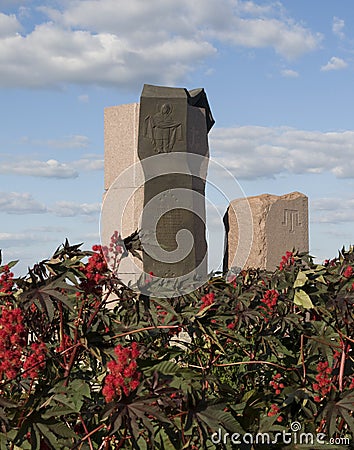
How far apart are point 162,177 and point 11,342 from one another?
7.73 meters

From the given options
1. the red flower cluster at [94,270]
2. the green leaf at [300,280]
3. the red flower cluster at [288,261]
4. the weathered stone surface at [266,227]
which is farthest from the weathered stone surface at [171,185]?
the red flower cluster at [94,270]

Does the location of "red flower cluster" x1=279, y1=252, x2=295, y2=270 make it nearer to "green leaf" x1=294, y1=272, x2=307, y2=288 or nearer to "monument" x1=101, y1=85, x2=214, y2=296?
"green leaf" x1=294, y1=272, x2=307, y2=288

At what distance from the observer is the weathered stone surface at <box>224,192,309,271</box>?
1009cm

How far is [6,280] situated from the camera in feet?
6.31

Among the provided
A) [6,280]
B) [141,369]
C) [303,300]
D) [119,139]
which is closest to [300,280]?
[303,300]

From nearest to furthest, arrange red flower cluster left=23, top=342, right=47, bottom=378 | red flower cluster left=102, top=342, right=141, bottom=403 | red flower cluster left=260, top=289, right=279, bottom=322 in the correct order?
red flower cluster left=102, top=342, right=141, bottom=403 → red flower cluster left=23, top=342, right=47, bottom=378 → red flower cluster left=260, top=289, right=279, bottom=322

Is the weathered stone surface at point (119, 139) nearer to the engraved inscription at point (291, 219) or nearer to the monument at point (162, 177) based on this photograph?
the monument at point (162, 177)

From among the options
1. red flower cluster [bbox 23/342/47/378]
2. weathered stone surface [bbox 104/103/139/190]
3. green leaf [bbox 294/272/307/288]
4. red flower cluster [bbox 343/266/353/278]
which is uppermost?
weathered stone surface [bbox 104/103/139/190]

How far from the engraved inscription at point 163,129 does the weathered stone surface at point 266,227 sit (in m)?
1.46

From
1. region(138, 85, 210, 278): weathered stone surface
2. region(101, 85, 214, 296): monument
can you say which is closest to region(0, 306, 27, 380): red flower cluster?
region(101, 85, 214, 296): monument

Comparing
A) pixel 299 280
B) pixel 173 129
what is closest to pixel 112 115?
pixel 173 129

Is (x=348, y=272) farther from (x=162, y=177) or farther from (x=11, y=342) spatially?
(x=162, y=177)

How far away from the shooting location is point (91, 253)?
6.12 feet

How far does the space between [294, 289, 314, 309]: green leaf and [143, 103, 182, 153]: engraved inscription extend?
6.96 meters
